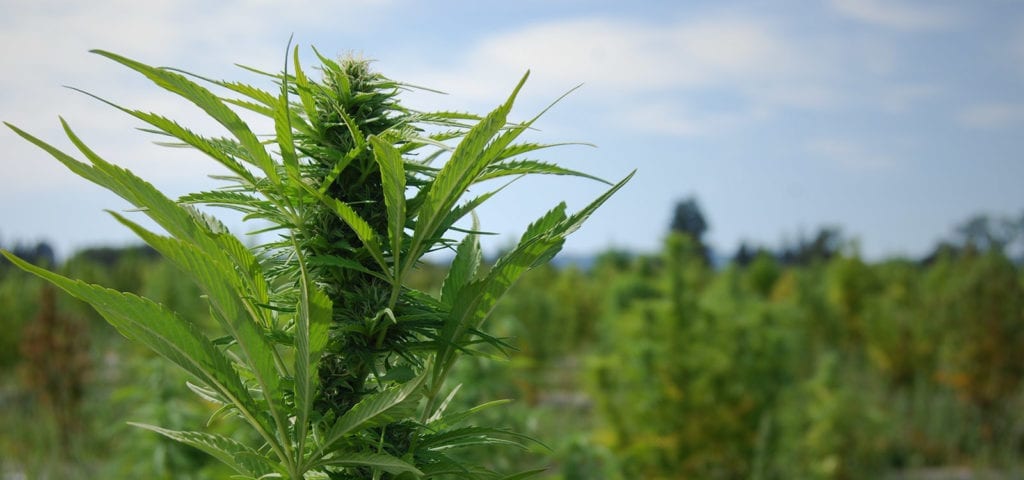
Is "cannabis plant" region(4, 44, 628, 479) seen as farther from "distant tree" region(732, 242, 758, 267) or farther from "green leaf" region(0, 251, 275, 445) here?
"distant tree" region(732, 242, 758, 267)

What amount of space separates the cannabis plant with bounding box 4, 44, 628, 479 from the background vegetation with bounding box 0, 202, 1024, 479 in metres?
1.72

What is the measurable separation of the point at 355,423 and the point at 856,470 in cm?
1292

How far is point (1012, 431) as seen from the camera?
48.3ft

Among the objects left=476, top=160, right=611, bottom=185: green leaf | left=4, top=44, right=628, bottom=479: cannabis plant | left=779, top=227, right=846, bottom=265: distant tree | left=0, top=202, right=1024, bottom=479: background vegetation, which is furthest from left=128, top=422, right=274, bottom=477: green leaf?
left=779, top=227, right=846, bottom=265: distant tree

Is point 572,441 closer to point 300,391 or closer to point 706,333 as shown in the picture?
point 300,391

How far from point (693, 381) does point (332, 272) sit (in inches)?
352

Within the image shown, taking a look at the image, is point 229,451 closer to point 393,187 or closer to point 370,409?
point 370,409

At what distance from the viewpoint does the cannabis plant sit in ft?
3.11

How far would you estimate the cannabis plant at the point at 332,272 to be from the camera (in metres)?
0.95

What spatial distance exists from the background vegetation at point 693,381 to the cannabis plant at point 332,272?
172cm

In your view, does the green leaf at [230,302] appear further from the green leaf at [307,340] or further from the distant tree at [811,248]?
A: the distant tree at [811,248]

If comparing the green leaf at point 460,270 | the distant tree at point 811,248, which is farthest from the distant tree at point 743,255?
the green leaf at point 460,270

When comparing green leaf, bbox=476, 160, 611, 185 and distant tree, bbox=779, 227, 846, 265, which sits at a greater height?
distant tree, bbox=779, 227, 846, 265

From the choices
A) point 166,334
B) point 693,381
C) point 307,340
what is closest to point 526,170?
point 307,340
